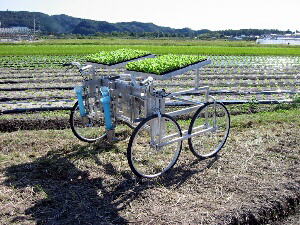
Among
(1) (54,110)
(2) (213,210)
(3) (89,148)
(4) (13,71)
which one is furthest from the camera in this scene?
(4) (13,71)

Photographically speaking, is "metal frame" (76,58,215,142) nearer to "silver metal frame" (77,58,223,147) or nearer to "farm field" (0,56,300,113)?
"silver metal frame" (77,58,223,147)

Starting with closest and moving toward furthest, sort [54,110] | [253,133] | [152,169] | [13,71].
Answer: [152,169], [253,133], [54,110], [13,71]

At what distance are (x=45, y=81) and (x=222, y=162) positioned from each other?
10.1 m

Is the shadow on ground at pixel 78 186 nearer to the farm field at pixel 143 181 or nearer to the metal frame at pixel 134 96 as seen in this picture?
the farm field at pixel 143 181

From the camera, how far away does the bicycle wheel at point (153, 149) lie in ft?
14.4

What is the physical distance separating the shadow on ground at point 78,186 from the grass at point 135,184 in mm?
11

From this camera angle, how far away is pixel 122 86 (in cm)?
494

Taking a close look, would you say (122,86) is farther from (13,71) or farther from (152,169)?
(13,71)

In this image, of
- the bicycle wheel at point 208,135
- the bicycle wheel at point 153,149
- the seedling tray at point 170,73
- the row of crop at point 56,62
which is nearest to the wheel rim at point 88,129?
the bicycle wheel at point 153,149

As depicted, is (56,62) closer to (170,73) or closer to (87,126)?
(87,126)

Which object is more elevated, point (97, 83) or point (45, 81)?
point (97, 83)

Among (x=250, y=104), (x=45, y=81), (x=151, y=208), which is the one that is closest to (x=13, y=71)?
(x=45, y=81)

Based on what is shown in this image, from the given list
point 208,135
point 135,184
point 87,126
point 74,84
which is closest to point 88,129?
point 87,126

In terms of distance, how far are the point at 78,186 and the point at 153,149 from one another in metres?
1.26
